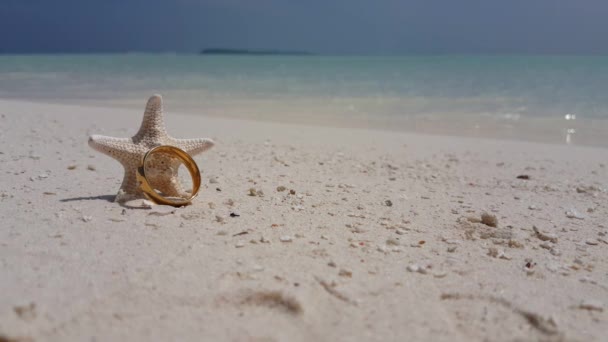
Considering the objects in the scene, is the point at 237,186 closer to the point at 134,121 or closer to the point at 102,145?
the point at 102,145

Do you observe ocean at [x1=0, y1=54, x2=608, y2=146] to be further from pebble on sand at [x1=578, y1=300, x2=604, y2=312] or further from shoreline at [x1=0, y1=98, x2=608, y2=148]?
pebble on sand at [x1=578, y1=300, x2=604, y2=312]

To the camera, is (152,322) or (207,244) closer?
(152,322)

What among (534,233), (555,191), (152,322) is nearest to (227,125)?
(555,191)

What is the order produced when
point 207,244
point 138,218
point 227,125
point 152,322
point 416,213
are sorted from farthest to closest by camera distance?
point 227,125 < point 416,213 < point 138,218 < point 207,244 < point 152,322

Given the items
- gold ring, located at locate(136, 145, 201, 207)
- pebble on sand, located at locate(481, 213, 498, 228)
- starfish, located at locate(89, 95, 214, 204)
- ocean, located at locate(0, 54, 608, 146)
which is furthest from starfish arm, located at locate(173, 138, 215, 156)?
ocean, located at locate(0, 54, 608, 146)

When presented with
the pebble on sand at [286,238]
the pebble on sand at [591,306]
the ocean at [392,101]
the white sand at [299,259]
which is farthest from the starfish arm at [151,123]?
the ocean at [392,101]

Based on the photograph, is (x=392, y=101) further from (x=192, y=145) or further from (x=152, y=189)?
(x=152, y=189)

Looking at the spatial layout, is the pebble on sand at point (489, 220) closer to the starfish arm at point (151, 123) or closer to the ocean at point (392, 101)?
the starfish arm at point (151, 123)
